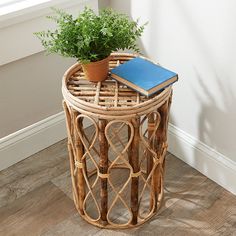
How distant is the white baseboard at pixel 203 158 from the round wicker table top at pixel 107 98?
45 centimetres

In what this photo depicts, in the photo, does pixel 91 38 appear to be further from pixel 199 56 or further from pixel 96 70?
pixel 199 56

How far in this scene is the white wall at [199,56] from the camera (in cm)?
171

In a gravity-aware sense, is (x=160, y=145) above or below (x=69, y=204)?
above

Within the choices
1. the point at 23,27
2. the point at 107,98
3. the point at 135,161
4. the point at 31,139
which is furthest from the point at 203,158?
the point at 23,27

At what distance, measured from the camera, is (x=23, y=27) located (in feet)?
6.20

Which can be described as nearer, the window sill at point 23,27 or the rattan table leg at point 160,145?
the rattan table leg at point 160,145

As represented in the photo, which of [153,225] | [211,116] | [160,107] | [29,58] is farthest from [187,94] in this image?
[29,58]

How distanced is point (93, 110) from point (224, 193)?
74 cm

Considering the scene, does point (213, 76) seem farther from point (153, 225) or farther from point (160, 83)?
point (153, 225)

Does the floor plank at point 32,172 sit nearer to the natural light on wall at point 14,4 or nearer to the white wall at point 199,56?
the white wall at point 199,56

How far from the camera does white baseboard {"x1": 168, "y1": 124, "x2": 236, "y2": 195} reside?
1916 mm

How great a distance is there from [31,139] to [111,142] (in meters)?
0.66

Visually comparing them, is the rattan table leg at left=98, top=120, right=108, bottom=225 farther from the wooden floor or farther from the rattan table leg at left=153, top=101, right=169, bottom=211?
the rattan table leg at left=153, top=101, right=169, bottom=211

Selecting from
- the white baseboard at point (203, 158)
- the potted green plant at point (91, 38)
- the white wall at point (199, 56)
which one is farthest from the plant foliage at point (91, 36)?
the white baseboard at point (203, 158)
